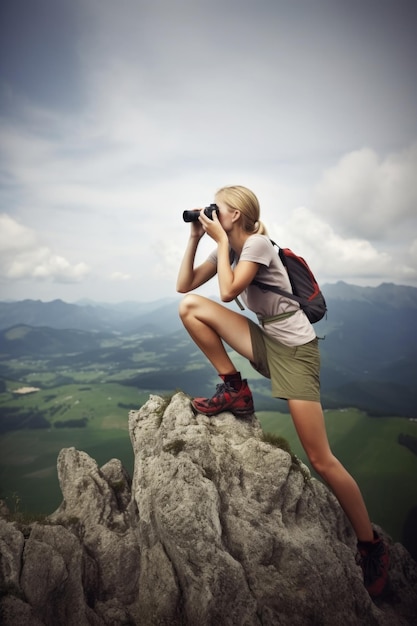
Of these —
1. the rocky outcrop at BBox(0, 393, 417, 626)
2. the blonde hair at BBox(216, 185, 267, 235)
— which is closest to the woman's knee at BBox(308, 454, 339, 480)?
the rocky outcrop at BBox(0, 393, 417, 626)

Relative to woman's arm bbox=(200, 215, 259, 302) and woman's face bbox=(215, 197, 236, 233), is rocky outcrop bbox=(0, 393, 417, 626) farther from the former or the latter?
woman's face bbox=(215, 197, 236, 233)

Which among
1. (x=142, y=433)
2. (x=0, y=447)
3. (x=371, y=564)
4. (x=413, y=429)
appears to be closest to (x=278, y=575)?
(x=371, y=564)

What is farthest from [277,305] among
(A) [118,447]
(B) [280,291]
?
(A) [118,447]

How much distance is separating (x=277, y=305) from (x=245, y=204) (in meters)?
1.90

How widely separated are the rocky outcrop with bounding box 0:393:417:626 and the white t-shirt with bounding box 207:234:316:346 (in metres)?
2.76

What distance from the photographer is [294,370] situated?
18.5 feet

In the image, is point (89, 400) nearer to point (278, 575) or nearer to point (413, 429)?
point (413, 429)

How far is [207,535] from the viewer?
5371mm

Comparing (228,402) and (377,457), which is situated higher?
(228,402)

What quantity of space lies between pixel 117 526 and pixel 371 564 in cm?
576

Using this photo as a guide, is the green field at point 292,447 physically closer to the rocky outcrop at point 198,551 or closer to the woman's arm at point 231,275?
the rocky outcrop at point 198,551

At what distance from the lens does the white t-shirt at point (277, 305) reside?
540 centimetres

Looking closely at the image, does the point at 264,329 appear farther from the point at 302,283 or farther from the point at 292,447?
the point at 292,447

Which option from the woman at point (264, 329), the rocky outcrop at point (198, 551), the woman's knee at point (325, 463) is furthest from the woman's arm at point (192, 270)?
the woman's knee at point (325, 463)
